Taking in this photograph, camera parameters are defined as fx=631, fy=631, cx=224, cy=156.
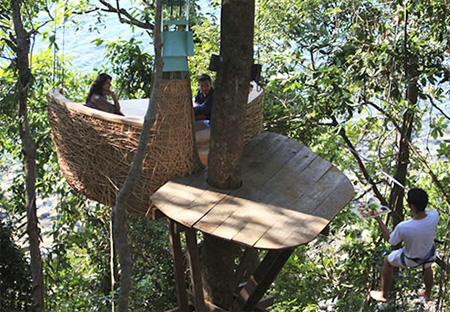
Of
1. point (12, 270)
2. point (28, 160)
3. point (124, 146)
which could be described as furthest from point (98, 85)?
point (12, 270)

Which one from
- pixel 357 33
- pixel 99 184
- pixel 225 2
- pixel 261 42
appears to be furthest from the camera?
pixel 261 42

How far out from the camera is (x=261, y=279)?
13.1 ft

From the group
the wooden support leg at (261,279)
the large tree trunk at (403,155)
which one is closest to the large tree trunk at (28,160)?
the wooden support leg at (261,279)

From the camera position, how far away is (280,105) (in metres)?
6.16

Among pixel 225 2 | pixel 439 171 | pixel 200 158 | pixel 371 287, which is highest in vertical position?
pixel 225 2

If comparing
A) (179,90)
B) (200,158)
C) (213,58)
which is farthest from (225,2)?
(200,158)

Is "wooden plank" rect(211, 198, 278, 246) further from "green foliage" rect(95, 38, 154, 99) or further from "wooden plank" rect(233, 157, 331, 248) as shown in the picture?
"green foliage" rect(95, 38, 154, 99)

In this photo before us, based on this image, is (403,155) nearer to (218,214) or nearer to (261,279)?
(261,279)

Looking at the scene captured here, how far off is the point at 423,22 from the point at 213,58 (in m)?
2.92

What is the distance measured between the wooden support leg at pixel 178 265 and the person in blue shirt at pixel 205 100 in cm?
94

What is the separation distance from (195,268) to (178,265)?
0.17 m

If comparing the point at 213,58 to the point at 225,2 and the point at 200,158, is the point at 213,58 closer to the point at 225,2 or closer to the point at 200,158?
the point at 225,2

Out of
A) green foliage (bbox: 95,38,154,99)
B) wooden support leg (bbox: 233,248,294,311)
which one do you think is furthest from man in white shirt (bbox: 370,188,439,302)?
green foliage (bbox: 95,38,154,99)

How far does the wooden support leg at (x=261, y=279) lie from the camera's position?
381 cm
